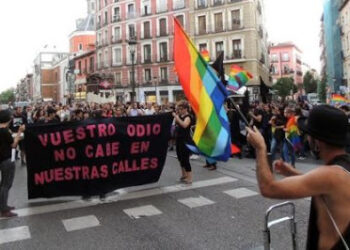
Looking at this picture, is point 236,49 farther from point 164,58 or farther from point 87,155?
point 87,155

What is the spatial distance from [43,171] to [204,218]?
3.18 m

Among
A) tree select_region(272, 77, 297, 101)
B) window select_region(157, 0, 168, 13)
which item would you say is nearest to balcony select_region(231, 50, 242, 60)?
window select_region(157, 0, 168, 13)

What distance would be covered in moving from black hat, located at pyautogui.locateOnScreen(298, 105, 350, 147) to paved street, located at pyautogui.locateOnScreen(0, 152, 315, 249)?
3061 millimetres

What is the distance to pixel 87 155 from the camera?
8195mm

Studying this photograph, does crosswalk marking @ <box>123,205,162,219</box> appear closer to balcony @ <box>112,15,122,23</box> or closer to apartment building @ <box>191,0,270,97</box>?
apartment building @ <box>191,0,270,97</box>

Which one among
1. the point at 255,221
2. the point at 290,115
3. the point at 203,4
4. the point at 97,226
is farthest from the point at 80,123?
the point at 203,4

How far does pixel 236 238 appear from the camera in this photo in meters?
5.67

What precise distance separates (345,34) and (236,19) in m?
11.9

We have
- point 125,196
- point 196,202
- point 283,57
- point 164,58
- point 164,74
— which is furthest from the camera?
point 283,57

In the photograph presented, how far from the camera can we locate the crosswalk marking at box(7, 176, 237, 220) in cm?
755

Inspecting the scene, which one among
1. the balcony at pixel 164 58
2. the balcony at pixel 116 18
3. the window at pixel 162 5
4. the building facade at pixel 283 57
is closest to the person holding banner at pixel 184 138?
the balcony at pixel 164 58

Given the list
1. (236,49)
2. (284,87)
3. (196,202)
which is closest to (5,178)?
(196,202)

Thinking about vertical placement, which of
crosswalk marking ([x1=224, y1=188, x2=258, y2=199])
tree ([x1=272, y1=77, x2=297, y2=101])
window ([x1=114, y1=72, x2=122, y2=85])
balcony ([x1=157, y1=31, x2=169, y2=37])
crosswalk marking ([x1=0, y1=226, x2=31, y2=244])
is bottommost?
crosswalk marking ([x1=0, y1=226, x2=31, y2=244])

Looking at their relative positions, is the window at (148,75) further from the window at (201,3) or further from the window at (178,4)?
the window at (201,3)
